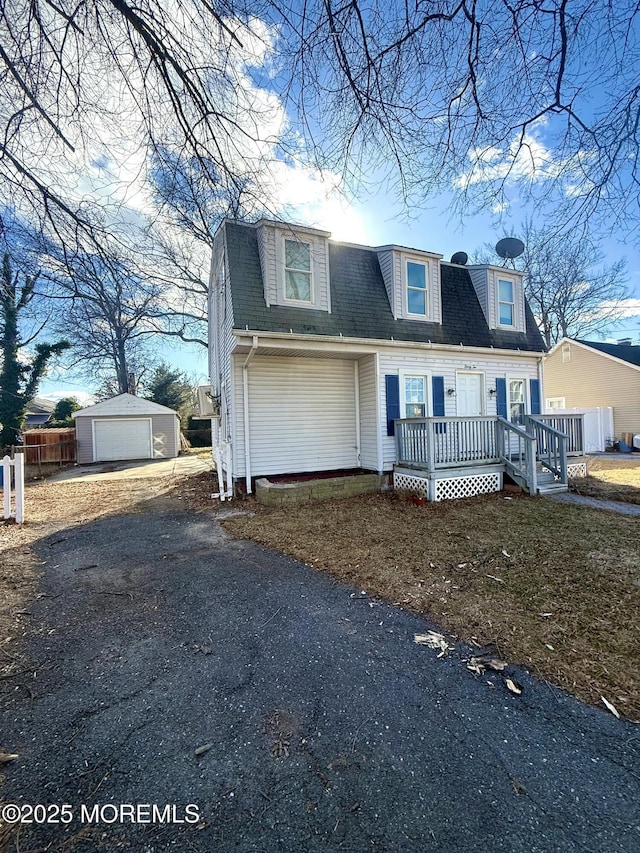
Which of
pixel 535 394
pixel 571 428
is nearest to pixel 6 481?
pixel 571 428

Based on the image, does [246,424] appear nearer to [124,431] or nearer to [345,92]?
[345,92]

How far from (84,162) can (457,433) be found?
24.6ft

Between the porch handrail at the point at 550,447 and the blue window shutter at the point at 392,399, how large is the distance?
2.99m

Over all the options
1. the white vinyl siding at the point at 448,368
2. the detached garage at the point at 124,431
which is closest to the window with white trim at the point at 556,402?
the white vinyl siding at the point at 448,368

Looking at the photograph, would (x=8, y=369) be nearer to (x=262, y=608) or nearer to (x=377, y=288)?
(x=377, y=288)

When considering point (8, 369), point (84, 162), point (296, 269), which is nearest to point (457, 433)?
point (296, 269)

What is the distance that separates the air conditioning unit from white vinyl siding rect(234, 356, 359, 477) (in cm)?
213

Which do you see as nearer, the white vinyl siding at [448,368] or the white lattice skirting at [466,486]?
the white lattice skirting at [466,486]

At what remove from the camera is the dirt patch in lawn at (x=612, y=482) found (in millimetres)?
7750

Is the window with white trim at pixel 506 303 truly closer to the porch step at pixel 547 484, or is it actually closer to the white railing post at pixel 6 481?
the porch step at pixel 547 484

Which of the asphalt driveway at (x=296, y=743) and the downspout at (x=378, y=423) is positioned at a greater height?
the downspout at (x=378, y=423)

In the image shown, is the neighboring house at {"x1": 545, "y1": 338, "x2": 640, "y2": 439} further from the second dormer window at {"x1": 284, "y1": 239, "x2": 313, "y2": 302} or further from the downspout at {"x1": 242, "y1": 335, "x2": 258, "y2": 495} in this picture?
the downspout at {"x1": 242, "y1": 335, "x2": 258, "y2": 495}

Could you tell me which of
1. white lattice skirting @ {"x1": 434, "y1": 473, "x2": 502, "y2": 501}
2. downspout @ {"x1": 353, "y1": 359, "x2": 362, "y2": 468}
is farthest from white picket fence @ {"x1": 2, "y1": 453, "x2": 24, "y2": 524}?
white lattice skirting @ {"x1": 434, "y1": 473, "x2": 502, "y2": 501}

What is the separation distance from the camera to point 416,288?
969 cm
